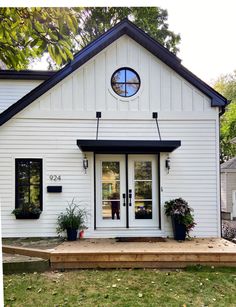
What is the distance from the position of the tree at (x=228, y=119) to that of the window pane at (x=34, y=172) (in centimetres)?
1633

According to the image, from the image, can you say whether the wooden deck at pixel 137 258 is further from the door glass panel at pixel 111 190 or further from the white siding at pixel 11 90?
the white siding at pixel 11 90

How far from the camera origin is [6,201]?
25.1 feet

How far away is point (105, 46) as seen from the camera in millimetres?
7738

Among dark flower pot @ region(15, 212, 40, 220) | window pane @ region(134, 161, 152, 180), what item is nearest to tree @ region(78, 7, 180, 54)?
window pane @ region(134, 161, 152, 180)

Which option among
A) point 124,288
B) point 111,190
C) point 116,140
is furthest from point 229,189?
point 124,288

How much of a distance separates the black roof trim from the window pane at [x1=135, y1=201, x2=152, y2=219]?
5158mm

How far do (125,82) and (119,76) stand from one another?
9.0 inches

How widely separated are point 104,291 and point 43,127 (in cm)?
454

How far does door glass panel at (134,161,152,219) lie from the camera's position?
25.8 feet

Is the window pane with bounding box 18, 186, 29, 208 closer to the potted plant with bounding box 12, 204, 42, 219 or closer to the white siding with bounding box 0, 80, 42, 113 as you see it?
the potted plant with bounding box 12, 204, 42, 219

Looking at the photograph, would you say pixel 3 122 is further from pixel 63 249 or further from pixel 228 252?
pixel 228 252

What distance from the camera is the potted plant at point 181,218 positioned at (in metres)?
7.14

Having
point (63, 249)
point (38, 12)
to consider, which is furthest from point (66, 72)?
point (38, 12)

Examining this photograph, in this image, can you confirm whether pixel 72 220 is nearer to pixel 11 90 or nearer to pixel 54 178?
pixel 54 178
